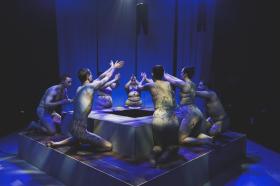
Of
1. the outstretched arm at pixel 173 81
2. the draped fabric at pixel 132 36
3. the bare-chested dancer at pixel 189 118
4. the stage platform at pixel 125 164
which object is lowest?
the stage platform at pixel 125 164

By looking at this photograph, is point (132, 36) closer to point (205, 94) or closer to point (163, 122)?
point (205, 94)

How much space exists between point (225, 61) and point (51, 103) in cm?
395

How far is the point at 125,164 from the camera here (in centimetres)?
330

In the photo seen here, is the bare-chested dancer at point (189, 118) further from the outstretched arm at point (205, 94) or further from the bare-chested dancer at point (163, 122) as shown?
the bare-chested dancer at point (163, 122)

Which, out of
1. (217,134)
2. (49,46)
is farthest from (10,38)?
(217,134)

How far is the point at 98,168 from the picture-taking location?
3.06m

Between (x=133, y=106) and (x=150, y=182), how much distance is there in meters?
2.51

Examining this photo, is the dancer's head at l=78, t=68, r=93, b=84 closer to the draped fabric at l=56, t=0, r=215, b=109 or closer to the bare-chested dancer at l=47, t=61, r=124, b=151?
the bare-chested dancer at l=47, t=61, r=124, b=151

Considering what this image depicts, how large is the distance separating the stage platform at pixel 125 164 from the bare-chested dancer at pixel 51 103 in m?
0.27

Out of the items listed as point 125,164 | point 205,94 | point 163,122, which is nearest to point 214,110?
point 205,94

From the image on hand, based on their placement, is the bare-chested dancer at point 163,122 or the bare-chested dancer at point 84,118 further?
the bare-chested dancer at point 84,118

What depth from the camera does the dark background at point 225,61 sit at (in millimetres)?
5641

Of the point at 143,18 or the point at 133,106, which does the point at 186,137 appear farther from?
the point at 143,18

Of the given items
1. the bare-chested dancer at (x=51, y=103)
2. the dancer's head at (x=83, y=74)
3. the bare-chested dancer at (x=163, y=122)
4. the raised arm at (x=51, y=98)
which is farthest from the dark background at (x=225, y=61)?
the dancer's head at (x=83, y=74)
